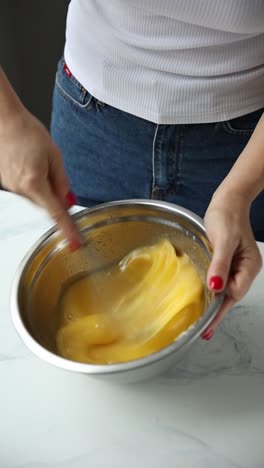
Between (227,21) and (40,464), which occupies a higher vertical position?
(227,21)

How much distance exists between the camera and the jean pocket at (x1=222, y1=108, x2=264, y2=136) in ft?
2.67

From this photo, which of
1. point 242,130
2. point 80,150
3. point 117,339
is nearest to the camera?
point 117,339

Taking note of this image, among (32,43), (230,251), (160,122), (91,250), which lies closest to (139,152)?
(160,122)

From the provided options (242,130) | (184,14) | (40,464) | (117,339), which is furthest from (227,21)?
(40,464)

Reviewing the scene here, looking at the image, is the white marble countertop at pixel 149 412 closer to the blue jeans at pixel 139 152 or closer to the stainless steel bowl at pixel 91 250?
the stainless steel bowl at pixel 91 250

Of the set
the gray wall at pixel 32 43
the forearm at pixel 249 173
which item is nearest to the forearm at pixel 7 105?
the forearm at pixel 249 173

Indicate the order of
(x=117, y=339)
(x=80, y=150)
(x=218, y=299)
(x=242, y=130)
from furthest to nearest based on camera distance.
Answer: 1. (x=80, y=150)
2. (x=242, y=130)
3. (x=117, y=339)
4. (x=218, y=299)

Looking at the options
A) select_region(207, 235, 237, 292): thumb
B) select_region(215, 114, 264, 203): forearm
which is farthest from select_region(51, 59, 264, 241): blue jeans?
select_region(207, 235, 237, 292): thumb

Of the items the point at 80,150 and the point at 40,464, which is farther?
the point at 80,150

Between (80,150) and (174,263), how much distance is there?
0.29 metres

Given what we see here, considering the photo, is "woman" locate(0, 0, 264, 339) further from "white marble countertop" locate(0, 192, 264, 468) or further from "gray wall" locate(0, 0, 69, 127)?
"gray wall" locate(0, 0, 69, 127)

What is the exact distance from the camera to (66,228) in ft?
2.29

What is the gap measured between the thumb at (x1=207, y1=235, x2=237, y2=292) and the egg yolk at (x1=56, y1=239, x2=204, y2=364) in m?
0.07

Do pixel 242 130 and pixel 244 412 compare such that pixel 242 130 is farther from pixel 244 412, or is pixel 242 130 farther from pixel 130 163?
pixel 244 412
